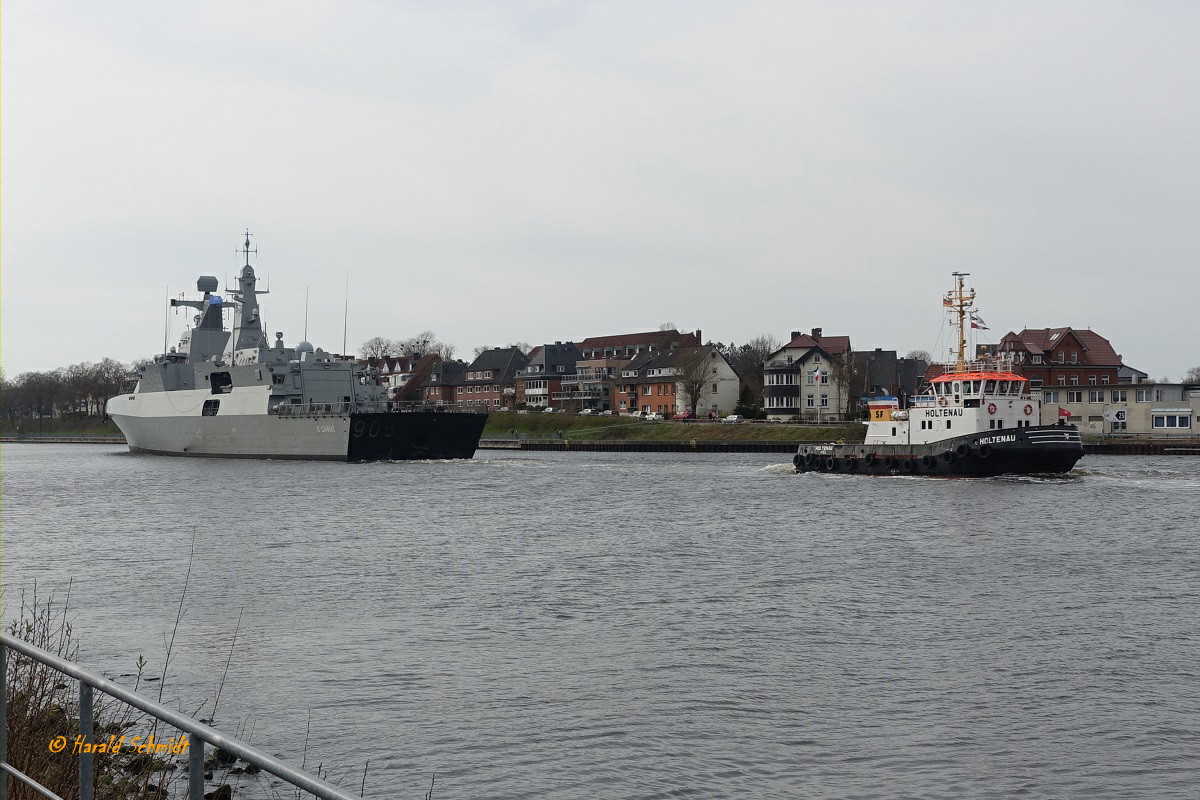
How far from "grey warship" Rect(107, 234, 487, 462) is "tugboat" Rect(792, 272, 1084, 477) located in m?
29.1

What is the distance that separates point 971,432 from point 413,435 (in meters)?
36.1

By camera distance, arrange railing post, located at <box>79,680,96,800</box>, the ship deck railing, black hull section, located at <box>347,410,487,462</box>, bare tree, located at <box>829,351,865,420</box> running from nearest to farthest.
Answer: railing post, located at <box>79,680,96,800</box> < black hull section, located at <box>347,410,487,462</box> < the ship deck railing < bare tree, located at <box>829,351,865,420</box>

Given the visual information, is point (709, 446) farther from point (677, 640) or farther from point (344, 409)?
point (677, 640)

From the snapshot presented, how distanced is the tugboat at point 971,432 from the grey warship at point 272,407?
29097 millimetres

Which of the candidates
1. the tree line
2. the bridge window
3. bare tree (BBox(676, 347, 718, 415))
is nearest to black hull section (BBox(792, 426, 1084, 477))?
the bridge window

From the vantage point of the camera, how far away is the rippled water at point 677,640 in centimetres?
1241

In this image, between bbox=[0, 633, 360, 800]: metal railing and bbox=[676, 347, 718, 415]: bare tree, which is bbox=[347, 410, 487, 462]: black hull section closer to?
bbox=[676, 347, 718, 415]: bare tree

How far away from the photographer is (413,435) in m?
73.5

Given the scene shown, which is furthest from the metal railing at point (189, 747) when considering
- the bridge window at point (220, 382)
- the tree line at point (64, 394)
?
the tree line at point (64, 394)

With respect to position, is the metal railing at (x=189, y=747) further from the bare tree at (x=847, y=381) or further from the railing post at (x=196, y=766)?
A: the bare tree at (x=847, y=381)

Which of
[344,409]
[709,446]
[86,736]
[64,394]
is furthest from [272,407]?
[64,394]

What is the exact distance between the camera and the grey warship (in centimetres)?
7244

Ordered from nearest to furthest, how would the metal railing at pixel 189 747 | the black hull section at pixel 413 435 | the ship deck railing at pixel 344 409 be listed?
1. the metal railing at pixel 189 747
2. the black hull section at pixel 413 435
3. the ship deck railing at pixel 344 409

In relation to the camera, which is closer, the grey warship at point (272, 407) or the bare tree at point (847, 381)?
the grey warship at point (272, 407)
